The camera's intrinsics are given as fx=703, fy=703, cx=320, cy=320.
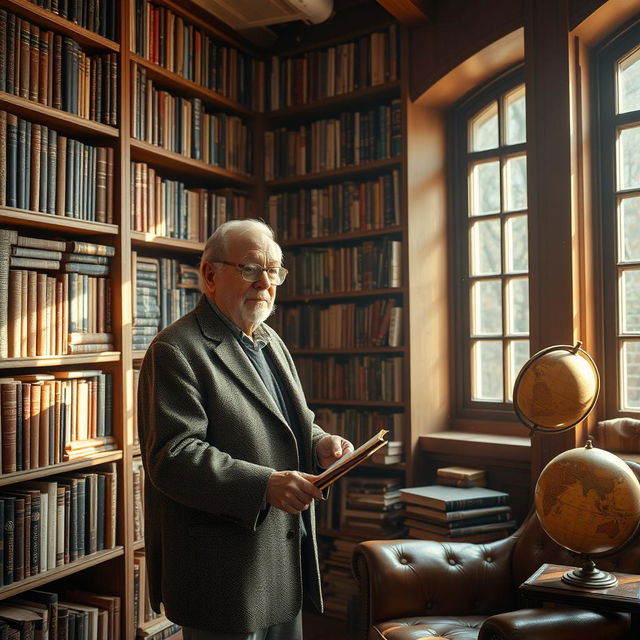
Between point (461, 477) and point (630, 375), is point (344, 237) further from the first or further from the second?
point (630, 375)

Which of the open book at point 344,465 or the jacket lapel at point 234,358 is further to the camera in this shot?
the jacket lapel at point 234,358

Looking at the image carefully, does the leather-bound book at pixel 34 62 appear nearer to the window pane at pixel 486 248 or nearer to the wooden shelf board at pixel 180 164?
the wooden shelf board at pixel 180 164

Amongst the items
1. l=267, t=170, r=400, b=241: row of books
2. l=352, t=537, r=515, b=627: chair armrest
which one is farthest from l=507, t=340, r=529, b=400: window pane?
l=352, t=537, r=515, b=627: chair armrest

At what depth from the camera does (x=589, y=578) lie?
2.11m

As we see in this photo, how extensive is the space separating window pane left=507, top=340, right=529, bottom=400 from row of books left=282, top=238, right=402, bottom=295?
678mm

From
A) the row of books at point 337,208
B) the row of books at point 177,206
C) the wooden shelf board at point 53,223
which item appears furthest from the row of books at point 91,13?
the row of books at point 337,208

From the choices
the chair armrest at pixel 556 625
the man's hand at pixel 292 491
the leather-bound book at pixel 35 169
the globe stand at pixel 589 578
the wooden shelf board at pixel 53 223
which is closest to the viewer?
the man's hand at pixel 292 491

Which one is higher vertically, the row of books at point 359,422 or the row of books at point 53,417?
the row of books at point 53,417

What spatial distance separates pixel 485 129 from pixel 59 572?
9.77ft

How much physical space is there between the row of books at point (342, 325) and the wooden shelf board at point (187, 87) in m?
1.16

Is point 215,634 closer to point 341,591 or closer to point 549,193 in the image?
point 341,591

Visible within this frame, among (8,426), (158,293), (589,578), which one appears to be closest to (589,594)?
(589,578)

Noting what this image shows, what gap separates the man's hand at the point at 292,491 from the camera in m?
1.77

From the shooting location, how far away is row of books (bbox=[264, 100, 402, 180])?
12.0ft
